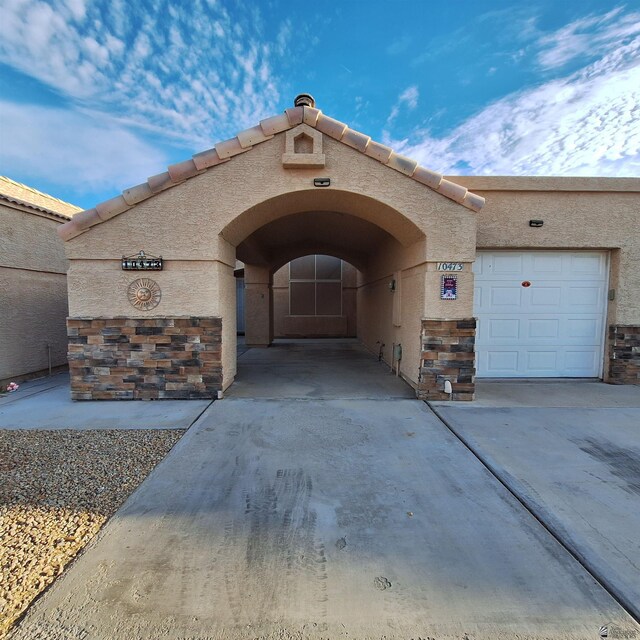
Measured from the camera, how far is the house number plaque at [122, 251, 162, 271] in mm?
5477

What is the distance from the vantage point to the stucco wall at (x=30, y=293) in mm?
6660

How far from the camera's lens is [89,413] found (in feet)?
16.8

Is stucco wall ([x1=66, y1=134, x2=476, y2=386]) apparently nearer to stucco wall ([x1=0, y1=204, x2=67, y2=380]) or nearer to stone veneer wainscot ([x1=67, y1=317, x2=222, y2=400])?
stone veneer wainscot ([x1=67, y1=317, x2=222, y2=400])

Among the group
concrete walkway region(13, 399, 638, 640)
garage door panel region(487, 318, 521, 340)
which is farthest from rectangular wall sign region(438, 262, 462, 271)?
concrete walkway region(13, 399, 638, 640)

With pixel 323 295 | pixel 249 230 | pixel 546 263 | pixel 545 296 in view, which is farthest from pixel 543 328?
pixel 323 295

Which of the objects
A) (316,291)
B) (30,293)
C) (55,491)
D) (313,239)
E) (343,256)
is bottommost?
(55,491)

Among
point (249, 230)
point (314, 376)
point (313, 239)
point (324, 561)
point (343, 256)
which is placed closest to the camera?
point (324, 561)

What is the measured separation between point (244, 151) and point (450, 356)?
468 centimetres

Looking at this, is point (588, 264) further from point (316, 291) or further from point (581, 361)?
point (316, 291)

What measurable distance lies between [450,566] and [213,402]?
13.9ft

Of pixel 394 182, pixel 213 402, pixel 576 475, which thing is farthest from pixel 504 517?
pixel 394 182

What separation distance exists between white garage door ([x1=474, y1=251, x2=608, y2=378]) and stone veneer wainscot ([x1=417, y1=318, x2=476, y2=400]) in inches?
61.3

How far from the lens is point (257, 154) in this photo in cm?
548

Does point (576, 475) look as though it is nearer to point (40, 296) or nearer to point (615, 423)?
point (615, 423)
